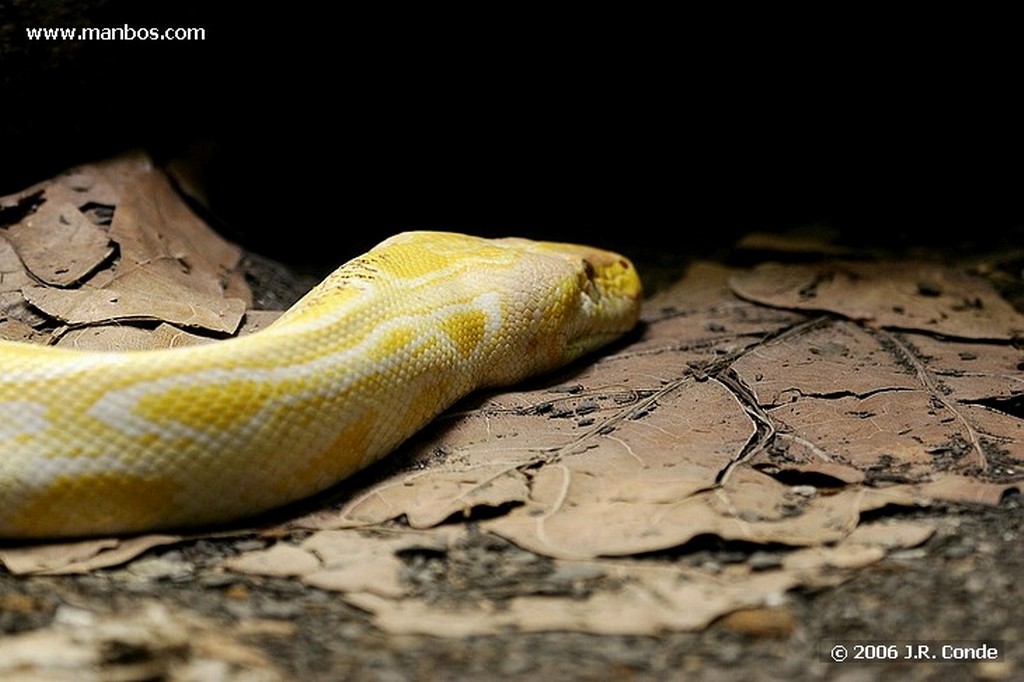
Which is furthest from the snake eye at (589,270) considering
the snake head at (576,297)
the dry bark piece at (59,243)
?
the dry bark piece at (59,243)

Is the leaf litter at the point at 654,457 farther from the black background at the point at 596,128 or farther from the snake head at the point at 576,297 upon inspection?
the black background at the point at 596,128

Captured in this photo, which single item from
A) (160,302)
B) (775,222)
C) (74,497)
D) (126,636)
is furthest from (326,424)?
(775,222)

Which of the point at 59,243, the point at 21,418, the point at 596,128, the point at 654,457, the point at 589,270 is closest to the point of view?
the point at 21,418

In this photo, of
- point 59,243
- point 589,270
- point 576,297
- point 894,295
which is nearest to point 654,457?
point 576,297

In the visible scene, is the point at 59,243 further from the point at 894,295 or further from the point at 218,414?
the point at 894,295

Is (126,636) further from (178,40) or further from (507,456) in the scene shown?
(178,40)

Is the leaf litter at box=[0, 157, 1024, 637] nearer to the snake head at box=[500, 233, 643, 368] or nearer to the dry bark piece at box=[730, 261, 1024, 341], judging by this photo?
the dry bark piece at box=[730, 261, 1024, 341]
